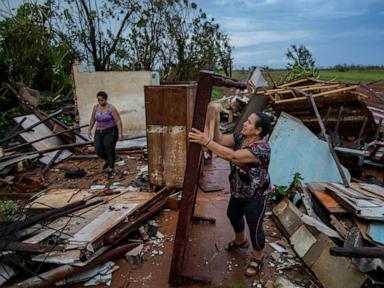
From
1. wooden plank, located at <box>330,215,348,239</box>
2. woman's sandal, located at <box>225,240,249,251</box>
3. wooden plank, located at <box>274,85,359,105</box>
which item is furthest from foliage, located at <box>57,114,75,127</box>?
wooden plank, located at <box>330,215,348,239</box>

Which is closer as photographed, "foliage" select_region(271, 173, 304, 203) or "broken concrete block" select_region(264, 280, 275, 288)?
"broken concrete block" select_region(264, 280, 275, 288)

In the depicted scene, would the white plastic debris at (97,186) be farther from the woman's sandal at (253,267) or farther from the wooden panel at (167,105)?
the woman's sandal at (253,267)

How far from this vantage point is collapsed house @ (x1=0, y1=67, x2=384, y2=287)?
3512 mm

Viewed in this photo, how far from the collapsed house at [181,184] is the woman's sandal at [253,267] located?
1.68ft

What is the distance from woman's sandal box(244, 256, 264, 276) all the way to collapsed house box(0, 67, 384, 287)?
20.2 inches

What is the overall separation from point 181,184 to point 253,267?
2.50 meters

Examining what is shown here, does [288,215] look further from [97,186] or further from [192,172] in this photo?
[97,186]

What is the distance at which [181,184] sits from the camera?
6070mm

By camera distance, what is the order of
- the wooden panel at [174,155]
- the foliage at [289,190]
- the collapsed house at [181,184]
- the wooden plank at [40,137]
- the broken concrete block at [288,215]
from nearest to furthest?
the collapsed house at [181,184]
the broken concrete block at [288,215]
the foliage at [289,190]
the wooden panel at [174,155]
the wooden plank at [40,137]

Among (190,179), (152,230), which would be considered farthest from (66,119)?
(190,179)

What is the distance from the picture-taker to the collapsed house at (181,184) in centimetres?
351

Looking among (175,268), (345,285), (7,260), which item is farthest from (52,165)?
(345,285)

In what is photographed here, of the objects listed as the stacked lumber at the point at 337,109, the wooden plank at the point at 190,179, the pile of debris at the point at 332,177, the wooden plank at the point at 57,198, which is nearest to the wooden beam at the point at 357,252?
the pile of debris at the point at 332,177

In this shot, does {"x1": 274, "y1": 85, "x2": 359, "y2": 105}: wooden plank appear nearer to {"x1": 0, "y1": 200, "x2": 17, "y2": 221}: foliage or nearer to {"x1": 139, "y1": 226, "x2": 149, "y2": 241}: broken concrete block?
{"x1": 139, "y1": 226, "x2": 149, "y2": 241}: broken concrete block
